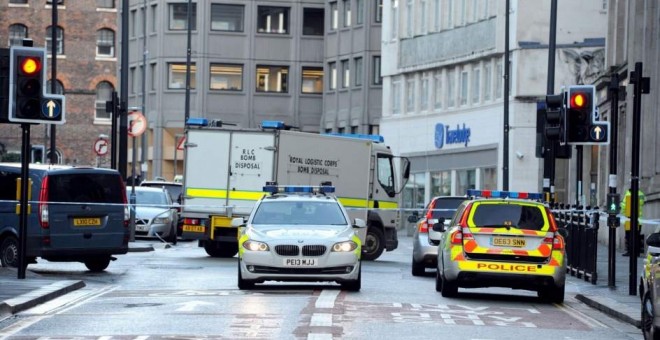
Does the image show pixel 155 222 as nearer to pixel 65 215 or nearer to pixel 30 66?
pixel 65 215

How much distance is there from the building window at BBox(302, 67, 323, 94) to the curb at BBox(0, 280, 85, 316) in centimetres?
6506

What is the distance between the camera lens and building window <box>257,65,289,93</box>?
91.9 meters

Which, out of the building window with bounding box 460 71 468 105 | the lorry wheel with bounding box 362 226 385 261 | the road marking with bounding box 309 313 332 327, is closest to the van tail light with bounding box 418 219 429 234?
the lorry wheel with bounding box 362 226 385 261

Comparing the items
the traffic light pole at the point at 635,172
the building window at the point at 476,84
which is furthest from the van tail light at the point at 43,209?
the building window at the point at 476,84

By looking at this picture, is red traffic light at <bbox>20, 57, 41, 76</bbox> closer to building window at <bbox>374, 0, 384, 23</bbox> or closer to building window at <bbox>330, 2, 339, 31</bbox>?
building window at <bbox>374, 0, 384, 23</bbox>

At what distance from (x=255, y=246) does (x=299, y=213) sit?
73.6 inches

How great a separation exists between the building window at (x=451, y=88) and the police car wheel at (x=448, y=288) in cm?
4894

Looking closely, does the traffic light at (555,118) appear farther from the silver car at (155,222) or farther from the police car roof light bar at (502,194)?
the silver car at (155,222)

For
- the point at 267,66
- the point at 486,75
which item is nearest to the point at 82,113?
the point at 267,66

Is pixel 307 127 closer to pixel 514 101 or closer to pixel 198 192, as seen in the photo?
Result: pixel 514 101

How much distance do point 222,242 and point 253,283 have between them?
41.8 feet

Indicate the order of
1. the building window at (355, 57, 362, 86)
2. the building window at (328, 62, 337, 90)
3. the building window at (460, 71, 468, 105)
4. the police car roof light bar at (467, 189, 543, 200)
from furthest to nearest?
1. the building window at (328, 62, 337, 90)
2. the building window at (355, 57, 362, 86)
3. the building window at (460, 71, 468, 105)
4. the police car roof light bar at (467, 189, 543, 200)

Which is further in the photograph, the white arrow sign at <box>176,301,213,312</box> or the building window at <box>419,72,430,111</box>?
the building window at <box>419,72,430,111</box>

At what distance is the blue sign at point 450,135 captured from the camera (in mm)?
71938
